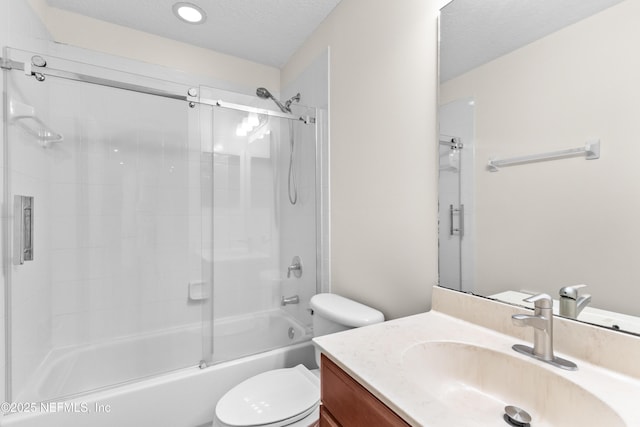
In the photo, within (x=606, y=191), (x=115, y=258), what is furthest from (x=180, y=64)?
(x=606, y=191)

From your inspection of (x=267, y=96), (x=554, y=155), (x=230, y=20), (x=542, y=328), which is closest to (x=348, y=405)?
(x=542, y=328)

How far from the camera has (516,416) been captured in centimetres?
64

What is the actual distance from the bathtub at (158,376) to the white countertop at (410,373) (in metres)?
1.01

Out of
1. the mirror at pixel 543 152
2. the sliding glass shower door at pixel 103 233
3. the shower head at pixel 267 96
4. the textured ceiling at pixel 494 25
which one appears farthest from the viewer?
the shower head at pixel 267 96

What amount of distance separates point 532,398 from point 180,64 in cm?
259

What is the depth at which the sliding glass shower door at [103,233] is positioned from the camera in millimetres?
1429

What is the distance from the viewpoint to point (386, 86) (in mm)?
1337

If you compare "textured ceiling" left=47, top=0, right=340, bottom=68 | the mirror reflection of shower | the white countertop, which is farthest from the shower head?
the white countertop

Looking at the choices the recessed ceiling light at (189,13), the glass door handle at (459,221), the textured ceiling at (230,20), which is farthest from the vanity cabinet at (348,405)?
the recessed ceiling light at (189,13)

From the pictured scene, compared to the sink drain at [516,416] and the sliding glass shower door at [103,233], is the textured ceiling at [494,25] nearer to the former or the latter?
the sink drain at [516,416]

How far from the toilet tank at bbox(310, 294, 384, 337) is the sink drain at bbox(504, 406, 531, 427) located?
0.61 metres

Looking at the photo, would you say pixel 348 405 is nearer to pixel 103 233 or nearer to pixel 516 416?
pixel 516 416

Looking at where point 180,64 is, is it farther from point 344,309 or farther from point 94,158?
point 344,309

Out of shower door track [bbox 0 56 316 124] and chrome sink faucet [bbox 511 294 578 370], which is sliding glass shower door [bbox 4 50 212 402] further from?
chrome sink faucet [bbox 511 294 578 370]
